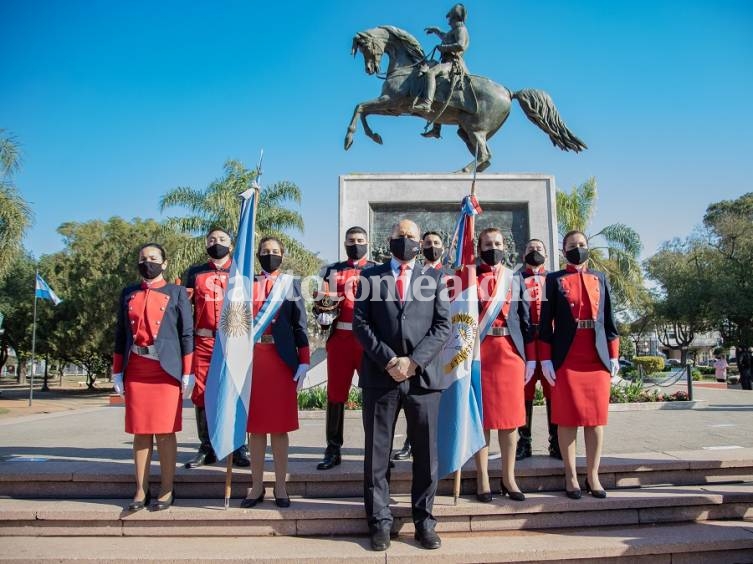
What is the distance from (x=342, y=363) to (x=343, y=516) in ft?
4.58

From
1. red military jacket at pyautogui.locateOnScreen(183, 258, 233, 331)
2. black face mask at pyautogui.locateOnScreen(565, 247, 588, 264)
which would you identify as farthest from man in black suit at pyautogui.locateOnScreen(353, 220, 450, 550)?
red military jacket at pyautogui.locateOnScreen(183, 258, 233, 331)

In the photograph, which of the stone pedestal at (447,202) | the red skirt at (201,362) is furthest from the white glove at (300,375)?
the stone pedestal at (447,202)

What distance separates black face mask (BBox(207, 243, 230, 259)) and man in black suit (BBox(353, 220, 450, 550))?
1.65 metres

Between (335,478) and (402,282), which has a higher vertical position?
(402,282)

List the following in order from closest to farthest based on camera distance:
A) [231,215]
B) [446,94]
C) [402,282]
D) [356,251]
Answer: [402,282], [356,251], [446,94], [231,215]

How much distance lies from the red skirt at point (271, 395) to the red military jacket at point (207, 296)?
2.64ft

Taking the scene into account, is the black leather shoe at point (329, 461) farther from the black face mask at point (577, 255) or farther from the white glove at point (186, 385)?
the black face mask at point (577, 255)

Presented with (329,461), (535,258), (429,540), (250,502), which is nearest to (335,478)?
(329,461)

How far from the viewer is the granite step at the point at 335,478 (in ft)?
15.5

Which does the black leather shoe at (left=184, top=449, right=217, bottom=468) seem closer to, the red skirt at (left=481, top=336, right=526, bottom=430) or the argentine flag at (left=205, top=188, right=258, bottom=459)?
the argentine flag at (left=205, top=188, right=258, bottom=459)

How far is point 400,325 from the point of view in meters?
4.02

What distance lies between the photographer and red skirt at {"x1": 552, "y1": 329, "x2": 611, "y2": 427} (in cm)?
446

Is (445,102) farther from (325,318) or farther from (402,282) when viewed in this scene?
(402,282)

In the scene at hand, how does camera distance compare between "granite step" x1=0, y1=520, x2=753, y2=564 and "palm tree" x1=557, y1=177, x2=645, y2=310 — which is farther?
"palm tree" x1=557, y1=177, x2=645, y2=310
